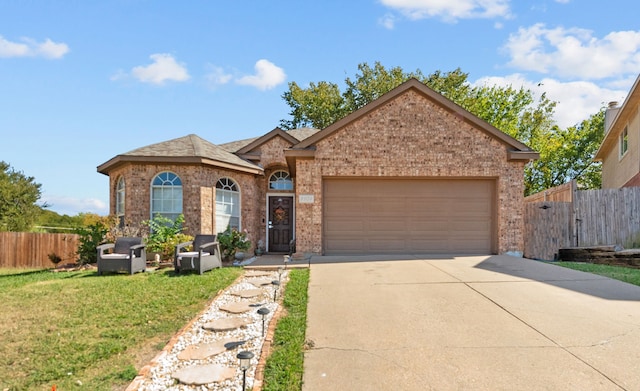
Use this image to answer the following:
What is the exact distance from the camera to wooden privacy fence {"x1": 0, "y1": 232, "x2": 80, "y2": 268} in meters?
13.7

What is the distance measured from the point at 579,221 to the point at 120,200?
14.3m

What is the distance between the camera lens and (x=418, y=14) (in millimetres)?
12094

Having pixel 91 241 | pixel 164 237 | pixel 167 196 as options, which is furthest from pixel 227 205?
pixel 91 241

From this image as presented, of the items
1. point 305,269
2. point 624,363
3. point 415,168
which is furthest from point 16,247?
point 624,363

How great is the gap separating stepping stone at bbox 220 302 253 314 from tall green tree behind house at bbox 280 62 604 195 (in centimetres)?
2346

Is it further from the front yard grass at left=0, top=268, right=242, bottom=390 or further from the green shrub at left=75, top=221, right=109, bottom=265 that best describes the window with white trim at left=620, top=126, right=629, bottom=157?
the green shrub at left=75, top=221, right=109, bottom=265

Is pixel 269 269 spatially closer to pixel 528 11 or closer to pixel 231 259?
pixel 231 259

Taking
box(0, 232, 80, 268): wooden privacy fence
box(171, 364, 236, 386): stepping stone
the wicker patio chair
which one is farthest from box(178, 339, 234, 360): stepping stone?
box(0, 232, 80, 268): wooden privacy fence

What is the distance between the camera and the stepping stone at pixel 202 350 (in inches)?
165

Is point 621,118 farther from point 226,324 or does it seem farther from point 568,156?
point 226,324

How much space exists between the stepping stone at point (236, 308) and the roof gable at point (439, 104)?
229 inches

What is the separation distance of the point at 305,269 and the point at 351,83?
22.4 meters

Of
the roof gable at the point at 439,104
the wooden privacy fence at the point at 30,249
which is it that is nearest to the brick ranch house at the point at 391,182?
the roof gable at the point at 439,104

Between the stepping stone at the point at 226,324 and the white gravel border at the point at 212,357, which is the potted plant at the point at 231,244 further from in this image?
the stepping stone at the point at 226,324
